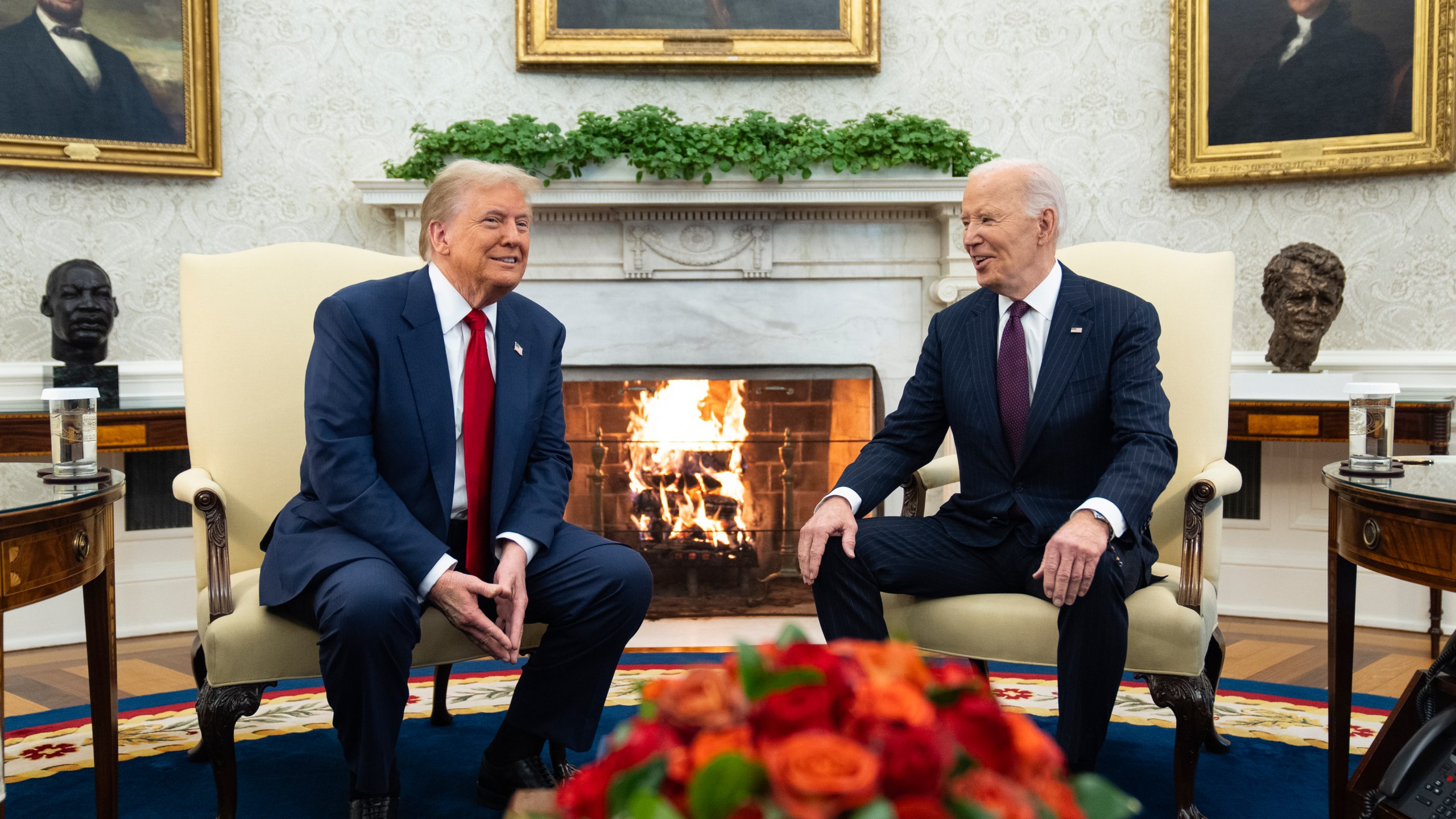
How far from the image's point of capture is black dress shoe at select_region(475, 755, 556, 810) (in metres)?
2.12

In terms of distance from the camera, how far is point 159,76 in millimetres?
3879

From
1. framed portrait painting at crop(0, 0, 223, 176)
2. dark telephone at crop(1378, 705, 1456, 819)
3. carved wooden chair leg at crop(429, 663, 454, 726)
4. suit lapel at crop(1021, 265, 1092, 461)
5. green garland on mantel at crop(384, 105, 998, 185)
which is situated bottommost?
carved wooden chair leg at crop(429, 663, 454, 726)

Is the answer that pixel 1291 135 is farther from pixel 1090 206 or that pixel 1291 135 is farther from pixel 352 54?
pixel 352 54

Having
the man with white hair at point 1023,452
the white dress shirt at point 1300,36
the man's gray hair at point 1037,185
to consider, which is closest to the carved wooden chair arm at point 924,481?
the man with white hair at point 1023,452

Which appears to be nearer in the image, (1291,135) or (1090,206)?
(1291,135)

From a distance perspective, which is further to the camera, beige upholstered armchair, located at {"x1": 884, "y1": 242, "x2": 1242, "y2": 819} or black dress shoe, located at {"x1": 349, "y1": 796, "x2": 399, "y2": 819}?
beige upholstered armchair, located at {"x1": 884, "y1": 242, "x2": 1242, "y2": 819}

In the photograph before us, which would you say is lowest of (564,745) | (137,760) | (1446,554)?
(137,760)

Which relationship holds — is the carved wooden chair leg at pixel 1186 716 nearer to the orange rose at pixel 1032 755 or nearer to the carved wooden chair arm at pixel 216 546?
the orange rose at pixel 1032 755

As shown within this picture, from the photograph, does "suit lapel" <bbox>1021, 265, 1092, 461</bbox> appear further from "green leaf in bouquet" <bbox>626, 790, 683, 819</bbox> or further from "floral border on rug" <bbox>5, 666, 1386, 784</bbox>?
"green leaf in bouquet" <bbox>626, 790, 683, 819</bbox>

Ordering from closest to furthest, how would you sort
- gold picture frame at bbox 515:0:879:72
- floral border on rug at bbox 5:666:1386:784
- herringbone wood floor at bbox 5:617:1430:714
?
floral border on rug at bbox 5:666:1386:784 → herringbone wood floor at bbox 5:617:1430:714 → gold picture frame at bbox 515:0:879:72

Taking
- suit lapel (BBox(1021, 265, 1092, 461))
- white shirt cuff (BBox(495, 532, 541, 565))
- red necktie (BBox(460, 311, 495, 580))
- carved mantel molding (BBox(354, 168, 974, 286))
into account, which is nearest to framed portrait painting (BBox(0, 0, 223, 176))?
carved mantel molding (BBox(354, 168, 974, 286))

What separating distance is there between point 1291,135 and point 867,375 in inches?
Result: 79.1

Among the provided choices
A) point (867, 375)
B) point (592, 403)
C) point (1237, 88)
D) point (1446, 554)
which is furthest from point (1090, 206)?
point (1446, 554)

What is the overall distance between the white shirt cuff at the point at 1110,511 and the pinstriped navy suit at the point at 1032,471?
2 cm
